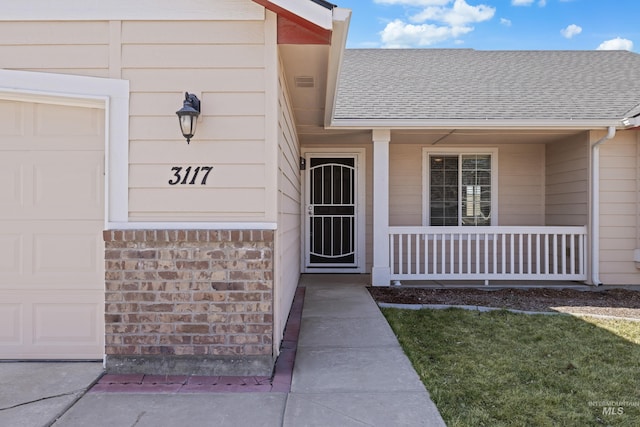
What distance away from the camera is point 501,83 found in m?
7.75

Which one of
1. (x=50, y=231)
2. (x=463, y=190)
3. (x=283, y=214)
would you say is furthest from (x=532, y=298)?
(x=50, y=231)

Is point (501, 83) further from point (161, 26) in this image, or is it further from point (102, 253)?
point (102, 253)

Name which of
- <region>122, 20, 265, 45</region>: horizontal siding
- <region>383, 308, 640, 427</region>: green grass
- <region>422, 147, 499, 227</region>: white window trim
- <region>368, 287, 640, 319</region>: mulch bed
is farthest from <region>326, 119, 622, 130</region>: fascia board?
<region>122, 20, 265, 45</region>: horizontal siding

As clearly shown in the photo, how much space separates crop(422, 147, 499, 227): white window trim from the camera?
294 inches

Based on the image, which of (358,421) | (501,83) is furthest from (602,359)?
(501,83)

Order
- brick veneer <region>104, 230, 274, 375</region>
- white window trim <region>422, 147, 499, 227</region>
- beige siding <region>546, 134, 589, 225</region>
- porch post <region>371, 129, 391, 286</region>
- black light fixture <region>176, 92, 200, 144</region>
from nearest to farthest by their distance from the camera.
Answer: black light fixture <region>176, 92, 200, 144</region>, brick veneer <region>104, 230, 274, 375</region>, porch post <region>371, 129, 391, 286</region>, beige siding <region>546, 134, 589, 225</region>, white window trim <region>422, 147, 499, 227</region>

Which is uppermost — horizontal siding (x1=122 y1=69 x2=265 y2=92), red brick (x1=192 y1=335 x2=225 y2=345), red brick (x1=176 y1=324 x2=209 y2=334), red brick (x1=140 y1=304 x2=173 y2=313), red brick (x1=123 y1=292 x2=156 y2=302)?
horizontal siding (x1=122 y1=69 x2=265 y2=92)

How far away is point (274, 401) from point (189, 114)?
6.35ft

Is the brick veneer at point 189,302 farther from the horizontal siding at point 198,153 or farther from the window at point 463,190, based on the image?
the window at point 463,190

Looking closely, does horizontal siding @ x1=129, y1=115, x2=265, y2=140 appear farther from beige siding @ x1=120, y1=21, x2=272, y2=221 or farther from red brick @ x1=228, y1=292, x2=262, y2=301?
red brick @ x1=228, y1=292, x2=262, y2=301

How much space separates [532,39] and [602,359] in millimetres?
14401

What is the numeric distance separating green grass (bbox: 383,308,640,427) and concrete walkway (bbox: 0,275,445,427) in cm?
22

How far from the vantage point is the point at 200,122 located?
119 inches

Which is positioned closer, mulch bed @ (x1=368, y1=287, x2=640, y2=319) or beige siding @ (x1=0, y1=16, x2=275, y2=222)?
beige siding @ (x1=0, y1=16, x2=275, y2=222)
